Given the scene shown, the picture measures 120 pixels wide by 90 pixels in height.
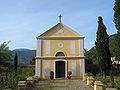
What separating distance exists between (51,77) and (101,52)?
699 centimetres

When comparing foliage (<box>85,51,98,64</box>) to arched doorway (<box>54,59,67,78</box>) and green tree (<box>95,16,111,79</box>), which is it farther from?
green tree (<box>95,16,111,79</box>)

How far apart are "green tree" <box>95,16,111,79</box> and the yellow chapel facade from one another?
2.87 m

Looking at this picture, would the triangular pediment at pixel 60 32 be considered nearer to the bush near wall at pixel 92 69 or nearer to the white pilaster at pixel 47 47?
the white pilaster at pixel 47 47

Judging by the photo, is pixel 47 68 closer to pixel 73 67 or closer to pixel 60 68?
pixel 60 68

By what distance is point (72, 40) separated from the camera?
2212cm

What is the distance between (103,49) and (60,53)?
5.77 metres

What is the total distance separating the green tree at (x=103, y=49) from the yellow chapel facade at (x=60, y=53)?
9.43ft

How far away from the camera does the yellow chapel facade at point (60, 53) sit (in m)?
21.4

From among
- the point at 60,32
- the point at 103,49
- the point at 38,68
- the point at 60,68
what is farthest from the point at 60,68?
the point at 103,49

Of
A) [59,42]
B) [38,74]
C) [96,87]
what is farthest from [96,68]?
[96,87]

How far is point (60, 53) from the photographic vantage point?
2192cm

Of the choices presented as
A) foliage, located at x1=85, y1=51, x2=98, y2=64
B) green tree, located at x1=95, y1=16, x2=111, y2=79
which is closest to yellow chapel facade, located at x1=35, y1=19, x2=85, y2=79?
green tree, located at x1=95, y1=16, x2=111, y2=79

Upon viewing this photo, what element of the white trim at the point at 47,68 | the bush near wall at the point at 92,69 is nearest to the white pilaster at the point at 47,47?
the white trim at the point at 47,68

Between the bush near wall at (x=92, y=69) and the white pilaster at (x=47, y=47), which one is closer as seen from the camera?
the white pilaster at (x=47, y=47)
